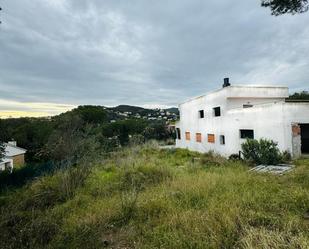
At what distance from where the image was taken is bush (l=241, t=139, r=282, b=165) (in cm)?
Result: 1420

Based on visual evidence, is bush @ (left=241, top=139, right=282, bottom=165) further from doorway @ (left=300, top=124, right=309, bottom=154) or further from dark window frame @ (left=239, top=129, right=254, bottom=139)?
doorway @ (left=300, top=124, right=309, bottom=154)

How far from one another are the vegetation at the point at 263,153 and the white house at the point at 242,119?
1.47 meters

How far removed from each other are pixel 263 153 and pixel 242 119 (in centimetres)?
526

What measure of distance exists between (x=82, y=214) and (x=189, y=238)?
291 cm

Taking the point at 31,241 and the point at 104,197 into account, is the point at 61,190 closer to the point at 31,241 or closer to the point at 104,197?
the point at 104,197

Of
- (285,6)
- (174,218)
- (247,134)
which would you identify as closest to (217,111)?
(247,134)

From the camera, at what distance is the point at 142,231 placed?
5.02m

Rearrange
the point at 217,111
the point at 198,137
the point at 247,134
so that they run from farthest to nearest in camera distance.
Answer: the point at 198,137 → the point at 217,111 → the point at 247,134

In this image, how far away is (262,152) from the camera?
14633 millimetres

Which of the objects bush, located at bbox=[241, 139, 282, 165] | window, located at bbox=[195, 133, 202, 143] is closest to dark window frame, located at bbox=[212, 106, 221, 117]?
window, located at bbox=[195, 133, 202, 143]

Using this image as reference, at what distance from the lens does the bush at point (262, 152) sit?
14.2 m

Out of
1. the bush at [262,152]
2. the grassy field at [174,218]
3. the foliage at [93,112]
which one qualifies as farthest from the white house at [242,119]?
the foliage at [93,112]

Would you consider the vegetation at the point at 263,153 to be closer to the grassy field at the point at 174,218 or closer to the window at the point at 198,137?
the grassy field at the point at 174,218

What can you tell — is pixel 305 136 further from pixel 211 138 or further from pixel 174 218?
pixel 174 218
